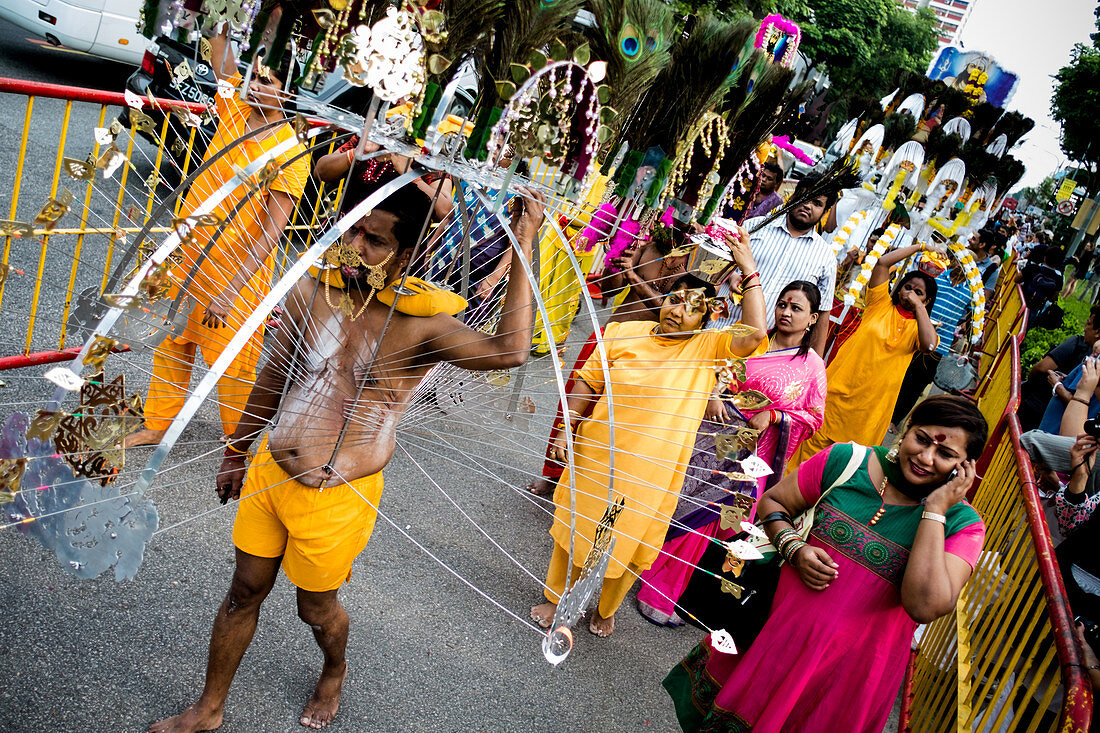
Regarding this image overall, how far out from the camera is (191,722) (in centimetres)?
246

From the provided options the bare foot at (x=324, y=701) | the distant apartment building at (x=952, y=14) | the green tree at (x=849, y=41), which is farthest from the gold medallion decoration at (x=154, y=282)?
the distant apartment building at (x=952, y=14)

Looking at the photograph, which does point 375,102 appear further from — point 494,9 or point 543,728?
point 543,728

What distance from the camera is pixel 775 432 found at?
4.04 meters

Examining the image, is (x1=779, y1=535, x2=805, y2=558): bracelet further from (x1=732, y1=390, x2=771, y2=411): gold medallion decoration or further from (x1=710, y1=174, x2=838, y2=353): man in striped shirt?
(x1=710, y1=174, x2=838, y2=353): man in striped shirt

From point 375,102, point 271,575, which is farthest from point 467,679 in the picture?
point 375,102

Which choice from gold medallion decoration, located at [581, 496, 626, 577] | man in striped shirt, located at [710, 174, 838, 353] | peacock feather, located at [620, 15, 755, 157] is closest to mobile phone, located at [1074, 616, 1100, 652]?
gold medallion decoration, located at [581, 496, 626, 577]

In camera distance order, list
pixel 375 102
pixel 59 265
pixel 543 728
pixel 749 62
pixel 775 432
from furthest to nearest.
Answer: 1. pixel 59 265
2. pixel 775 432
3. pixel 543 728
4. pixel 749 62
5. pixel 375 102

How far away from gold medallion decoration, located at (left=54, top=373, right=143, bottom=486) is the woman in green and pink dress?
2.00 meters

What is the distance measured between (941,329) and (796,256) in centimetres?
268

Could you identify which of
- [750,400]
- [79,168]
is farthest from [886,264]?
[79,168]

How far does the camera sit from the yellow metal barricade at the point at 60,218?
213 centimetres

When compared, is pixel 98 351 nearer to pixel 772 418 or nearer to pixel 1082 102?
pixel 772 418

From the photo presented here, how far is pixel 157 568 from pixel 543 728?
161 cm

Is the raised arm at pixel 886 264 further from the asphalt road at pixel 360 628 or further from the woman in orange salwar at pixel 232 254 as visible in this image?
the woman in orange salwar at pixel 232 254
